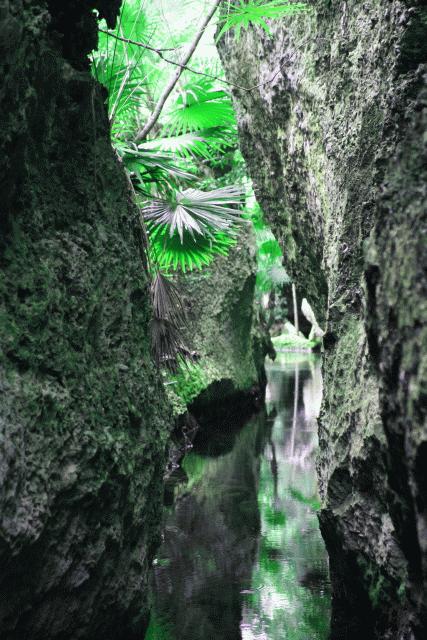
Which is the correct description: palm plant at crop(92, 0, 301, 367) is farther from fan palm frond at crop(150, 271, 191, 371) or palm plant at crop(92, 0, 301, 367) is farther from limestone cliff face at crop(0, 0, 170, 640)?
limestone cliff face at crop(0, 0, 170, 640)

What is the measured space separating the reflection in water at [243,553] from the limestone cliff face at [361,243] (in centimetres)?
34

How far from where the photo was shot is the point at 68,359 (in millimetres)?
2855

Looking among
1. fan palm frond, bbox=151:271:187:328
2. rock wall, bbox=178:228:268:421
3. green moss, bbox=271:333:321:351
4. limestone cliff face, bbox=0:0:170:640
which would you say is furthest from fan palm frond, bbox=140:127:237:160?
green moss, bbox=271:333:321:351

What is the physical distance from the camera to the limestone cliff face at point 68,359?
98.0 inches

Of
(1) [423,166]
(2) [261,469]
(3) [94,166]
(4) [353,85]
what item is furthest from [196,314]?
(1) [423,166]

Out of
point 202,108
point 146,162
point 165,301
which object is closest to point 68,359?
point 146,162

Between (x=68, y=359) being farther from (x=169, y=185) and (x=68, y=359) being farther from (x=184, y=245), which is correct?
(x=184, y=245)

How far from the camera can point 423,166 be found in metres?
1.70

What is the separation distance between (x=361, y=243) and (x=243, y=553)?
2456 mm

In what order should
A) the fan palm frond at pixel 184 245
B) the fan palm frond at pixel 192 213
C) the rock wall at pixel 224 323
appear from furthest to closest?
the rock wall at pixel 224 323 → the fan palm frond at pixel 184 245 → the fan palm frond at pixel 192 213

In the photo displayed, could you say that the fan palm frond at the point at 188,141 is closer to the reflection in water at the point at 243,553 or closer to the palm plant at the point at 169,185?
the palm plant at the point at 169,185

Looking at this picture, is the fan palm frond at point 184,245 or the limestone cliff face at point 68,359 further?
the fan palm frond at point 184,245

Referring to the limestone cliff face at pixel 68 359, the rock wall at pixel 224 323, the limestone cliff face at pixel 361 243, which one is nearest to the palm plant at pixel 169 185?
the limestone cliff face at pixel 361 243

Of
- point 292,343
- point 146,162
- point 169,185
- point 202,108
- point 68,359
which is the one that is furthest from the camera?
point 292,343
